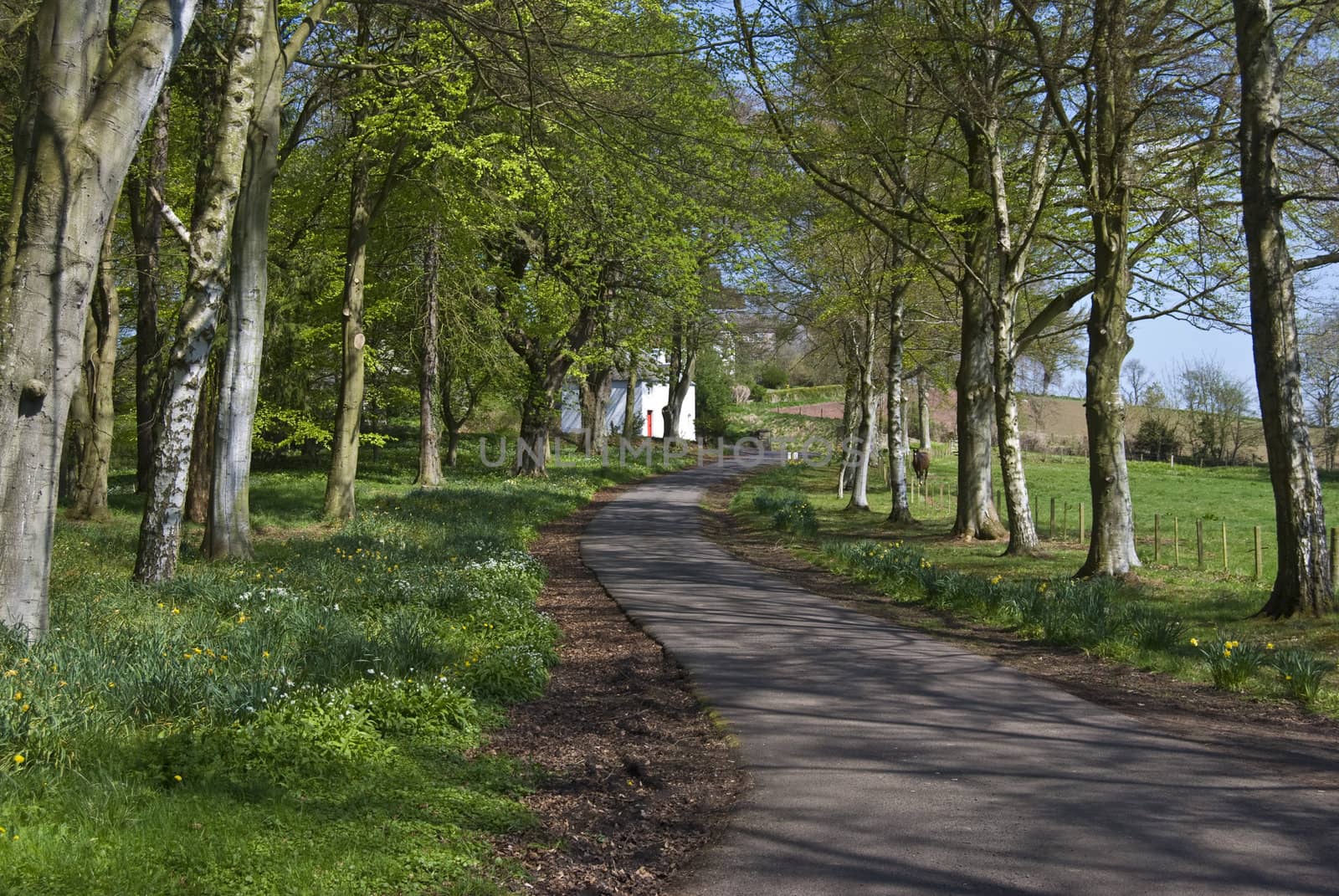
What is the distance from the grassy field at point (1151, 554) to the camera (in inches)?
372

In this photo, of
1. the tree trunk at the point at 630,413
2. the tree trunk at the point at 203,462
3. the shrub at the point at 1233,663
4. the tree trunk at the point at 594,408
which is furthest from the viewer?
the tree trunk at the point at 630,413

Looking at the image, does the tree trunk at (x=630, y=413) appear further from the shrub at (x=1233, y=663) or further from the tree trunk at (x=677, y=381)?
the shrub at (x=1233, y=663)

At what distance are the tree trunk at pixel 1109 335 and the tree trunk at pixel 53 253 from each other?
38.8 feet

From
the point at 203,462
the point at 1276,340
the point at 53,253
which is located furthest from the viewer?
the point at 203,462

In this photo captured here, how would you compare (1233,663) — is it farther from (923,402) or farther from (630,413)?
(630,413)

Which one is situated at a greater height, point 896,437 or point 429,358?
point 429,358

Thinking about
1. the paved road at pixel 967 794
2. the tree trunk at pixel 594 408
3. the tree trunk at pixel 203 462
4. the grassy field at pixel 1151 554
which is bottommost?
the paved road at pixel 967 794

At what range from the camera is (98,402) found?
1823 cm

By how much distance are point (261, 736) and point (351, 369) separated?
43.9 ft

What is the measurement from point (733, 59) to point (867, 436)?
56.1ft

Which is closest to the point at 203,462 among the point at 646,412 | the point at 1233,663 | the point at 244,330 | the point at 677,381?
the point at 244,330

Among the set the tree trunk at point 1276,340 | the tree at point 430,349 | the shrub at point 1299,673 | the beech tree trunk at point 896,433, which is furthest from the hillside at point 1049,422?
the shrub at point 1299,673

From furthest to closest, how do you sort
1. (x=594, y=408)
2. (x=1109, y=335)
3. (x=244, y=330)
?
(x=594, y=408)
(x=1109, y=335)
(x=244, y=330)

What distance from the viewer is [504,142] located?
57.8 feet
